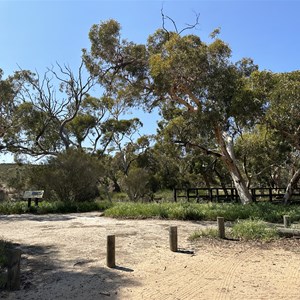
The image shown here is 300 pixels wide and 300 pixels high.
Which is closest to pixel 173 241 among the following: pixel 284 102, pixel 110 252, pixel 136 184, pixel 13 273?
pixel 110 252

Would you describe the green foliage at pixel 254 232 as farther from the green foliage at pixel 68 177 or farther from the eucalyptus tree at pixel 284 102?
the green foliage at pixel 68 177

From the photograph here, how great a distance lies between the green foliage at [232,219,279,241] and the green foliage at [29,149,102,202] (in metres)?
12.4

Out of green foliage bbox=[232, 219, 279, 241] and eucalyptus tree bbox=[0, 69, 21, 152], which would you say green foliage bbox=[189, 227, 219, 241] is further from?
eucalyptus tree bbox=[0, 69, 21, 152]

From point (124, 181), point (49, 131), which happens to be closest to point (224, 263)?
point (124, 181)

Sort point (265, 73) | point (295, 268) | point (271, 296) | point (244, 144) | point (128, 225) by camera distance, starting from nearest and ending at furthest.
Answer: point (271, 296) < point (295, 268) < point (128, 225) < point (265, 73) < point (244, 144)

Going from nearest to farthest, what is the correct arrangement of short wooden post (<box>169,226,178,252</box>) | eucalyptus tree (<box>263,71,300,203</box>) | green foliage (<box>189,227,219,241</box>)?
short wooden post (<box>169,226,178,252</box>) < green foliage (<box>189,227,219,241</box>) < eucalyptus tree (<box>263,71,300,203</box>)

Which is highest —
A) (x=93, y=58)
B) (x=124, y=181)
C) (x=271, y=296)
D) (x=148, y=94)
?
(x=93, y=58)

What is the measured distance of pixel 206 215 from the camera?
48.9ft

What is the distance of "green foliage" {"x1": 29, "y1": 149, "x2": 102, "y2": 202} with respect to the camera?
20.9 metres

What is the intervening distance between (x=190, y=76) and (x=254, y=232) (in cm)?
760

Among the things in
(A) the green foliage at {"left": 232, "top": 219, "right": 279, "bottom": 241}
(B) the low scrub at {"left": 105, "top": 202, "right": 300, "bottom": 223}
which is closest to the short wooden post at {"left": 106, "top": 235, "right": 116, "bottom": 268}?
(A) the green foliage at {"left": 232, "top": 219, "right": 279, "bottom": 241}

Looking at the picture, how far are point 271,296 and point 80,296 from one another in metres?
3.01

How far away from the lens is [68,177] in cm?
2083

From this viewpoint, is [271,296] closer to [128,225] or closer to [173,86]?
[128,225]
